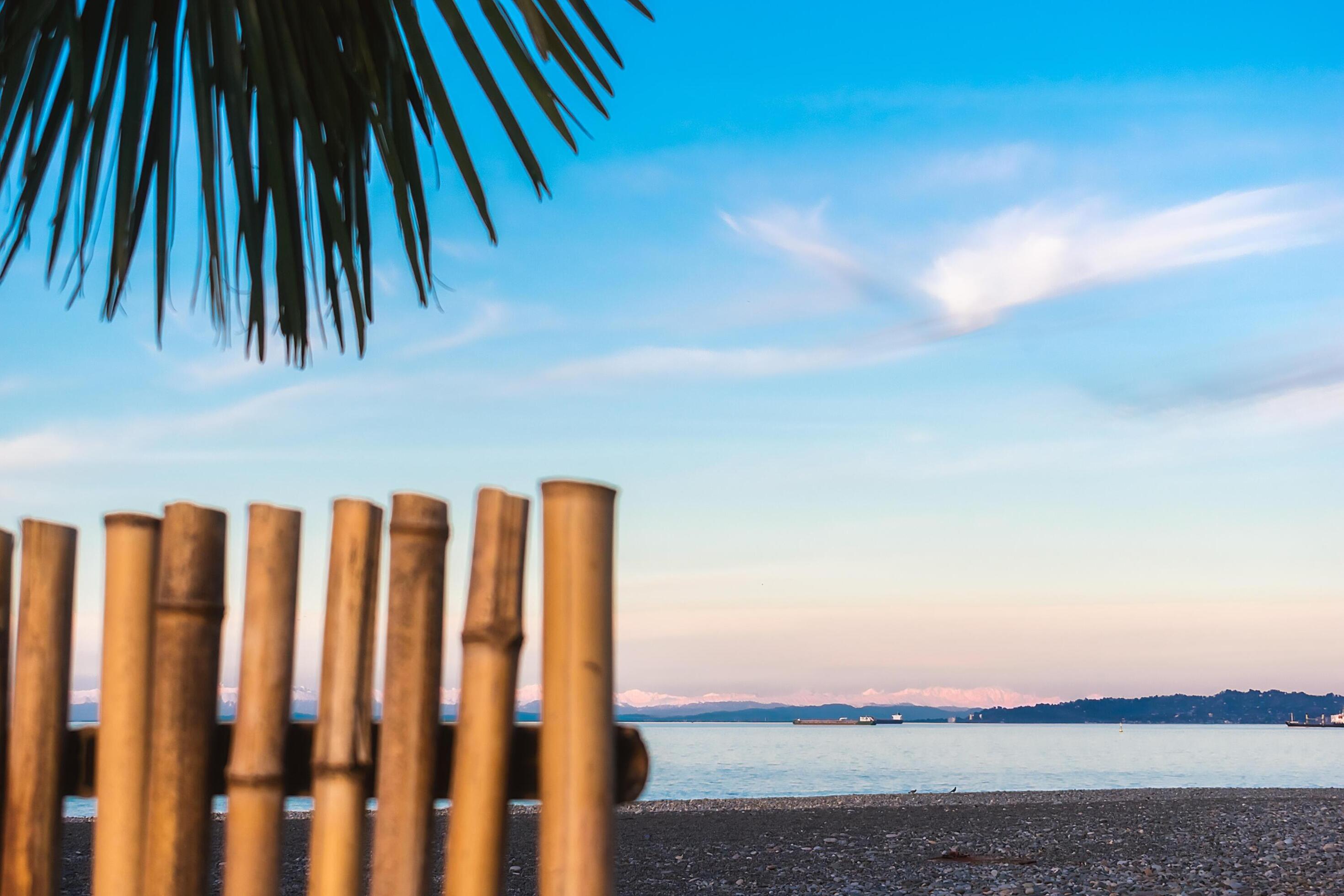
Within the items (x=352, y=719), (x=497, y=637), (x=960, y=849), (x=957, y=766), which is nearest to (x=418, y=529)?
(x=497, y=637)

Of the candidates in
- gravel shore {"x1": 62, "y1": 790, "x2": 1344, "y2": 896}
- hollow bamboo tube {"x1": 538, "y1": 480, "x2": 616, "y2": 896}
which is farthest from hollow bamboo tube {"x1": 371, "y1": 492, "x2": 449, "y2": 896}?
gravel shore {"x1": 62, "y1": 790, "x2": 1344, "y2": 896}

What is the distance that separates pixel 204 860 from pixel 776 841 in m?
15.9

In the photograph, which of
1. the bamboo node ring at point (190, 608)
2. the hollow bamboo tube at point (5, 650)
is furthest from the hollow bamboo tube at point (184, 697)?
the hollow bamboo tube at point (5, 650)

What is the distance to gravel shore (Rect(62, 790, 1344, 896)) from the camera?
40.5 feet

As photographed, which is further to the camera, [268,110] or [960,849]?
[960,849]

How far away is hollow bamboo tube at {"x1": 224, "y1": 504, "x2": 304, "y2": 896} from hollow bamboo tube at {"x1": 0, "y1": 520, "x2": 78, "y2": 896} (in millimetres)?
412

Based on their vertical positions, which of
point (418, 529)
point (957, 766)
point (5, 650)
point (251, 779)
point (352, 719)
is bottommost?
point (957, 766)

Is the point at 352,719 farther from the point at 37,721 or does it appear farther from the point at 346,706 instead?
the point at 37,721

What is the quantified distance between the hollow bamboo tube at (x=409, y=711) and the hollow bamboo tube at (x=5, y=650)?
83cm

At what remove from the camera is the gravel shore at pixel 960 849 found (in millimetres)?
12352

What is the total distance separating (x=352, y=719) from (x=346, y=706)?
1.1 inches

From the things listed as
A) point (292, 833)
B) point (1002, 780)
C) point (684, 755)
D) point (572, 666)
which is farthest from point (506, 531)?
point (684, 755)

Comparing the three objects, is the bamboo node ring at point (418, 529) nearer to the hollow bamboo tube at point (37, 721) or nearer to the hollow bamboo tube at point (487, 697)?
the hollow bamboo tube at point (487, 697)

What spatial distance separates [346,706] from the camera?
2.03 m
